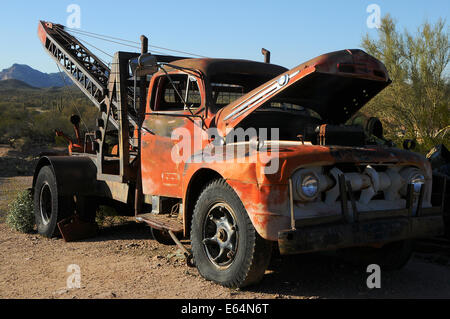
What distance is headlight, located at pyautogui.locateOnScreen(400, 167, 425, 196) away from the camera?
4.61 meters

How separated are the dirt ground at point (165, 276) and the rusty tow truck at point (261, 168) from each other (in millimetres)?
222

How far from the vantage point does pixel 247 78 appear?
5.92m

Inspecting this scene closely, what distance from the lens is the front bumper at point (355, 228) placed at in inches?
152

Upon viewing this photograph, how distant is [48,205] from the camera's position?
7.77m

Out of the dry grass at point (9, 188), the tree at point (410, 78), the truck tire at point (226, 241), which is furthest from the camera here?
the tree at point (410, 78)

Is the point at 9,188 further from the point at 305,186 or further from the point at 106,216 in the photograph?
the point at 305,186

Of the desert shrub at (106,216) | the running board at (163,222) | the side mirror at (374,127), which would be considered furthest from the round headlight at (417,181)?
the desert shrub at (106,216)

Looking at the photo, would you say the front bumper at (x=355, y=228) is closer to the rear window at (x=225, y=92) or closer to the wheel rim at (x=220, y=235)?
the wheel rim at (x=220, y=235)

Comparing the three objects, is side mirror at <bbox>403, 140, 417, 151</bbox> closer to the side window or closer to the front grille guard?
the front grille guard

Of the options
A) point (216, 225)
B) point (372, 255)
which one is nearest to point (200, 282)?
point (216, 225)

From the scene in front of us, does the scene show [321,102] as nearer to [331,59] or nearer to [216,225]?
[331,59]

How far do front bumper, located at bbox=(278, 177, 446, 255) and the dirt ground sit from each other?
593 millimetres

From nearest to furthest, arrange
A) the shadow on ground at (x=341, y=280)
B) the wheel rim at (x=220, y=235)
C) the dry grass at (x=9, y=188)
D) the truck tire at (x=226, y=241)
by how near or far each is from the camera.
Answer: the truck tire at (x=226, y=241)
the wheel rim at (x=220, y=235)
the shadow on ground at (x=341, y=280)
the dry grass at (x=9, y=188)
